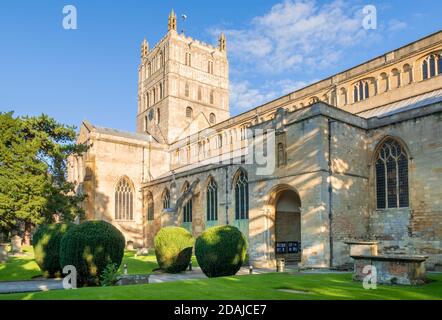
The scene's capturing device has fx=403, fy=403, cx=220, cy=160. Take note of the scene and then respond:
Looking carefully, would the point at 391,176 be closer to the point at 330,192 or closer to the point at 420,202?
the point at 420,202

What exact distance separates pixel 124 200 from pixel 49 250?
22.4 m

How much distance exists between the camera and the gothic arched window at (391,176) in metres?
21.1

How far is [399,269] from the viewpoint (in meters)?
12.6

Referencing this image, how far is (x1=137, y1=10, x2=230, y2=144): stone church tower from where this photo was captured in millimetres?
51000

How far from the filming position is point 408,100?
1005 inches

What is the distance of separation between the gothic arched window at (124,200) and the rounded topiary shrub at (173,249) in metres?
20.8

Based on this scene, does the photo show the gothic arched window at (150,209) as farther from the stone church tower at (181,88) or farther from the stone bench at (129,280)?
the stone bench at (129,280)

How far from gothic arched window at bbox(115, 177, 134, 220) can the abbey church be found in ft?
0.84

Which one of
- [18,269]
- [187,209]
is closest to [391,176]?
[187,209]

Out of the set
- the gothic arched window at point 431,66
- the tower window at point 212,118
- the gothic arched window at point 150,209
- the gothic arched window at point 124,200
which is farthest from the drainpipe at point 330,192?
the tower window at point 212,118

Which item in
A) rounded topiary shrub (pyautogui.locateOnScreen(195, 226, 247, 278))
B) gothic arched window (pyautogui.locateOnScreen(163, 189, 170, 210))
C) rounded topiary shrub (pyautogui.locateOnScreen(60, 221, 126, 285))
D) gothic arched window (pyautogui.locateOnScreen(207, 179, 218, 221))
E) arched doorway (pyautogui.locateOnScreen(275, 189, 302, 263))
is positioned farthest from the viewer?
gothic arched window (pyautogui.locateOnScreen(163, 189, 170, 210))

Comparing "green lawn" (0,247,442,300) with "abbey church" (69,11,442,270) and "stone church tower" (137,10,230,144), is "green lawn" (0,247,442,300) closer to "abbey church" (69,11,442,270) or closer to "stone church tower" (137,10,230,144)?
"abbey church" (69,11,442,270)

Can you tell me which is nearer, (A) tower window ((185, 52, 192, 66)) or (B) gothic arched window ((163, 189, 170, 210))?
(B) gothic arched window ((163, 189, 170, 210))

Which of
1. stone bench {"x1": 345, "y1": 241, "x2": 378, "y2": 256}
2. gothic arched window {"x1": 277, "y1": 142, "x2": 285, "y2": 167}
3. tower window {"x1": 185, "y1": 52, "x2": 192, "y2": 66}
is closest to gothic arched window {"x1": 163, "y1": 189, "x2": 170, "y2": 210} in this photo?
gothic arched window {"x1": 277, "y1": 142, "x2": 285, "y2": 167}
